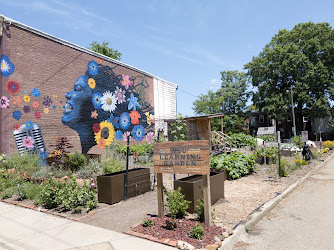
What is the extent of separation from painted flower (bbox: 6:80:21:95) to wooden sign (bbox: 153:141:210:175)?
1004 cm

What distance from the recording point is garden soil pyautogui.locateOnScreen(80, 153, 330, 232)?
518 cm

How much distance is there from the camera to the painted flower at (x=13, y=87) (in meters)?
11.8

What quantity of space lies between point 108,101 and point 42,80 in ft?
16.4

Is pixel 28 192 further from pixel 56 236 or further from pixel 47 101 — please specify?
pixel 47 101

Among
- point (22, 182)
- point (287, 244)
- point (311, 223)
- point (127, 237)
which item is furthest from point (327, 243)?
point (22, 182)

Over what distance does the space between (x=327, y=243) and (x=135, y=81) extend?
1773 cm

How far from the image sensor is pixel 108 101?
17531 millimetres

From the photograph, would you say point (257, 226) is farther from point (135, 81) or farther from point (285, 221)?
point (135, 81)

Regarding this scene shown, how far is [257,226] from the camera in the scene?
5.20 meters

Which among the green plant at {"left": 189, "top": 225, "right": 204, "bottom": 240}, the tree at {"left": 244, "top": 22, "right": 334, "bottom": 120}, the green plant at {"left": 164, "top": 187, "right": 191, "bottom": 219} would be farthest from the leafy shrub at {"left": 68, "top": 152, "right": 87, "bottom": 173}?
the tree at {"left": 244, "top": 22, "right": 334, "bottom": 120}

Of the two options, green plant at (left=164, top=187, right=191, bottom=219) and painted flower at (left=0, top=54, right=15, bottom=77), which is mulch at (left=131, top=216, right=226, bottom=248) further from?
painted flower at (left=0, top=54, right=15, bottom=77)

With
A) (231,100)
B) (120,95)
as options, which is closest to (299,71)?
(231,100)

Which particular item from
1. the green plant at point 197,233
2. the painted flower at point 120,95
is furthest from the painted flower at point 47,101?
the green plant at point 197,233

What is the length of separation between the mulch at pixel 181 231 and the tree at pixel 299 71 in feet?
127
